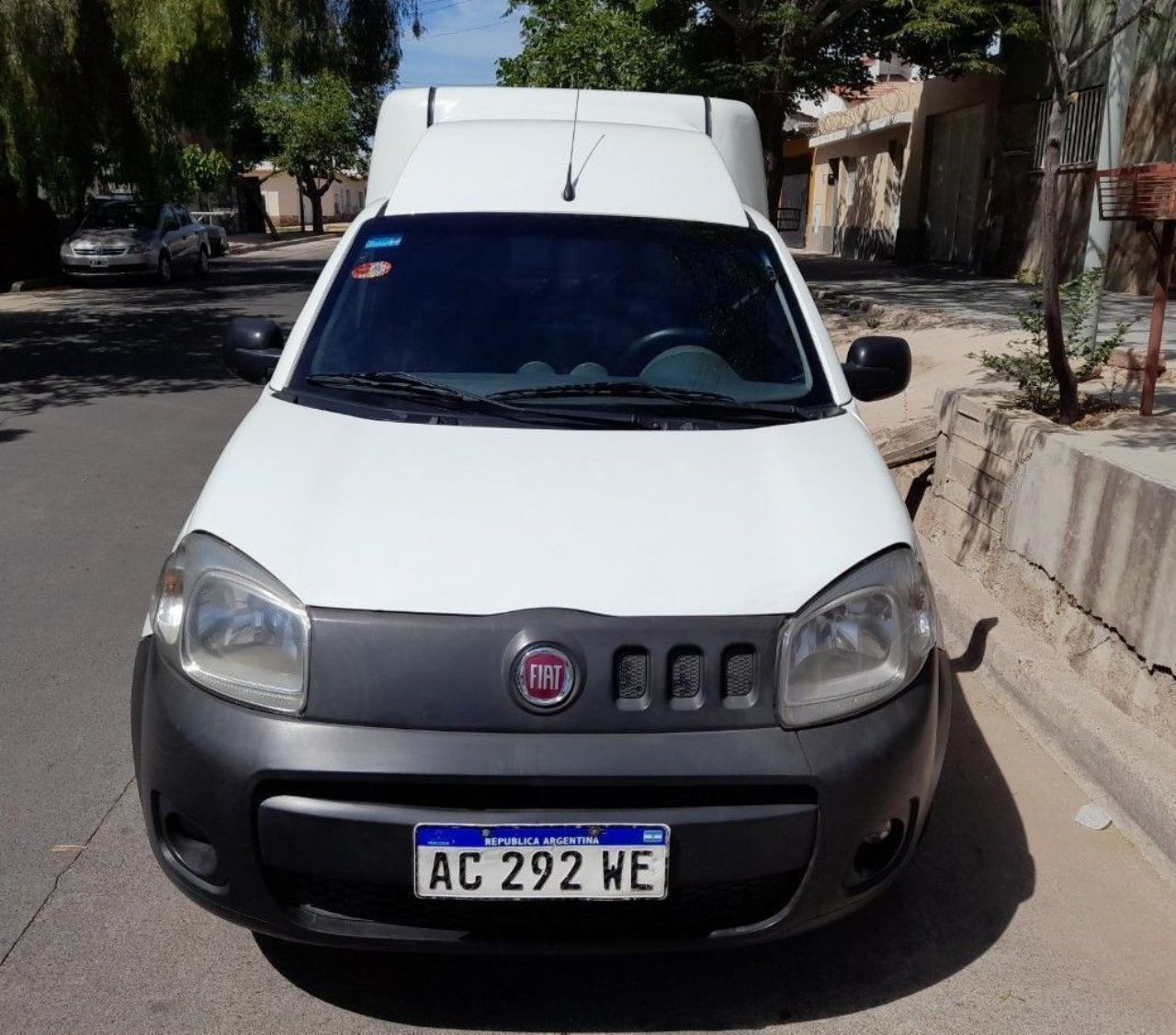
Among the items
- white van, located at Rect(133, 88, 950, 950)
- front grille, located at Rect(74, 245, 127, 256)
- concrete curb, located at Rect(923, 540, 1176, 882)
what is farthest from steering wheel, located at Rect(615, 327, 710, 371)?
front grille, located at Rect(74, 245, 127, 256)

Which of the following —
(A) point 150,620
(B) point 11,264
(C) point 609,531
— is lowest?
(B) point 11,264

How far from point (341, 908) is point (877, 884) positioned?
1146 millimetres

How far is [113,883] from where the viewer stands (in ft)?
10.3

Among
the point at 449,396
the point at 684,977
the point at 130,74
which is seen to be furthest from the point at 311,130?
the point at 684,977

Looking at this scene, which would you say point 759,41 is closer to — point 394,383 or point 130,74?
point 130,74

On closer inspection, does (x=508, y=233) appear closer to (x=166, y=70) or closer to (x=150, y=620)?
(x=150, y=620)

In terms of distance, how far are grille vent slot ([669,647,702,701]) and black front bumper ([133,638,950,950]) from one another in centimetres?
9

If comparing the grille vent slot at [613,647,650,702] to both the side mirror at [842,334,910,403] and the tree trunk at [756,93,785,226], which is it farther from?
the tree trunk at [756,93,785,226]

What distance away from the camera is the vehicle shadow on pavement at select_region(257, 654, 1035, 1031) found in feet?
8.87

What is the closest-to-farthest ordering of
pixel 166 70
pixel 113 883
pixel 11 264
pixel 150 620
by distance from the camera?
pixel 150 620, pixel 113 883, pixel 166 70, pixel 11 264

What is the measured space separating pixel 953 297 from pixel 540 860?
14646 millimetres

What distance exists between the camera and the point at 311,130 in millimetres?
54500

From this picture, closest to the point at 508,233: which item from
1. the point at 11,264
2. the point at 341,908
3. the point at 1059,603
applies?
the point at 341,908

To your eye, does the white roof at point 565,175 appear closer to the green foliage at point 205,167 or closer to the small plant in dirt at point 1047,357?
the small plant in dirt at point 1047,357
